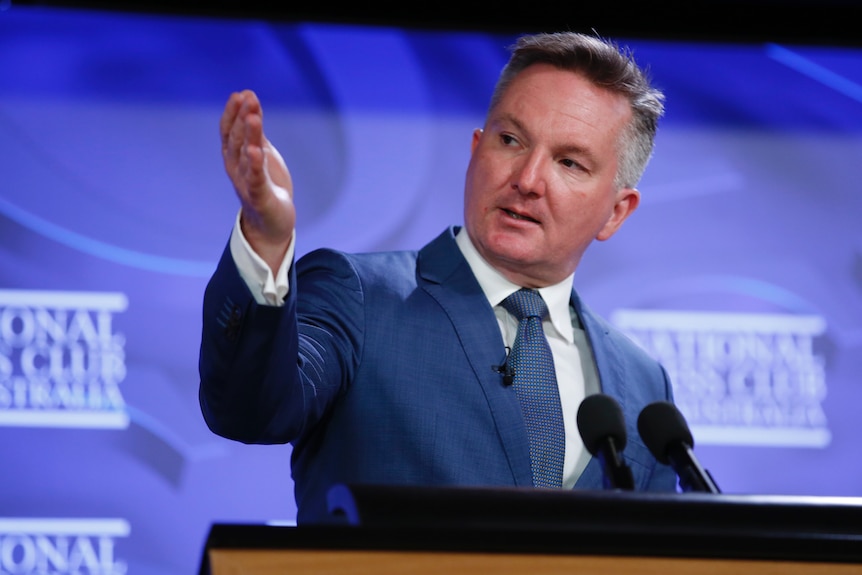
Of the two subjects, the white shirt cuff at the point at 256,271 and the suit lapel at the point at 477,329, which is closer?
the white shirt cuff at the point at 256,271

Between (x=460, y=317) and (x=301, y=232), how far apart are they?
4.61 ft

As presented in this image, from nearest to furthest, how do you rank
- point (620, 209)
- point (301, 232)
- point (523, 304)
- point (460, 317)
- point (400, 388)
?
point (400, 388)
point (460, 317)
point (523, 304)
point (620, 209)
point (301, 232)

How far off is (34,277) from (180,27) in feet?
3.15

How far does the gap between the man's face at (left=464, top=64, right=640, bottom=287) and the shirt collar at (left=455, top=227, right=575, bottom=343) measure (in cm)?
2

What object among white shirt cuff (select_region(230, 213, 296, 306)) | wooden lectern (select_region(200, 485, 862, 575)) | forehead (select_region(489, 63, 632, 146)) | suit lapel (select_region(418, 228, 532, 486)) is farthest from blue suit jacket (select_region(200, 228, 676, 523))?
wooden lectern (select_region(200, 485, 862, 575))

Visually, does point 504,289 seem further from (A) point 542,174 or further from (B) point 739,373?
(B) point 739,373

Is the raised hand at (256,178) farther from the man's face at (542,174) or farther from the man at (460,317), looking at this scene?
the man's face at (542,174)

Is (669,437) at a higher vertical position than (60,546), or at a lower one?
higher

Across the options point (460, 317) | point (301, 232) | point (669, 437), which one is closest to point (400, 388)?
point (460, 317)

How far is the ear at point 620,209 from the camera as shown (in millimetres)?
2529

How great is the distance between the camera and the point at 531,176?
2.24m

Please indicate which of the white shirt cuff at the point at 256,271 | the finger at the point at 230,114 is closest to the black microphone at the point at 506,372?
the white shirt cuff at the point at 256,271

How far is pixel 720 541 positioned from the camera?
1.20 m

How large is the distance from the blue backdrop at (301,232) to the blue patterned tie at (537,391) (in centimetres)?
129
